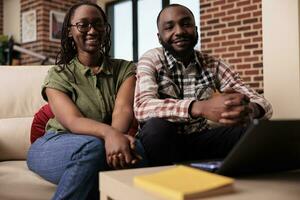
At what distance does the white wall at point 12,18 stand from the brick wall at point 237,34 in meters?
2.98

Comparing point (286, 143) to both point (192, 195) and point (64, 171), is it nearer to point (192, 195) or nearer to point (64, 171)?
point (192, 195)

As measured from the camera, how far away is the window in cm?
526

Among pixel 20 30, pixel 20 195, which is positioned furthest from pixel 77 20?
pixel 20 30

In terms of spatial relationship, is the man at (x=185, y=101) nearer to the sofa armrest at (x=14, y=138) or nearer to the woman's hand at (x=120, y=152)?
the woman's hand at (x=120, y=152)

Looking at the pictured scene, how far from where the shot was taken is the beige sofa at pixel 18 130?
1.28 meters

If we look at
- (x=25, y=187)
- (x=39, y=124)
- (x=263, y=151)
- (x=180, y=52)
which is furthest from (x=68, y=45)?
(x=263, y=151)

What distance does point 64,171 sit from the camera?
113 centimetres

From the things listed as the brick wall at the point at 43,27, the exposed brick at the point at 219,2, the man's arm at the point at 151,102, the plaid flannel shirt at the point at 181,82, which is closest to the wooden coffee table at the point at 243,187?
the man's arm at the point at 151,102

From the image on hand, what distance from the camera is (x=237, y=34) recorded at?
392cm

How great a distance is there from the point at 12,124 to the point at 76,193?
0.68m

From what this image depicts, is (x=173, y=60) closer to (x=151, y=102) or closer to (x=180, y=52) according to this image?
(x=180, y=52)

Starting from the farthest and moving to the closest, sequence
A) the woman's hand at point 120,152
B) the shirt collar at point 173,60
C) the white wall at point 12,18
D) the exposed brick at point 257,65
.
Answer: the white wall at point 12,18 < the exposed brick at point 257,65 < the shirt collar at point 173,60 < the woman's hand at point 120,152

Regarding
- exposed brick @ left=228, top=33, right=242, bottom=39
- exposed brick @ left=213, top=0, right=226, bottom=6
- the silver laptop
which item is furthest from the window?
the silver laptop

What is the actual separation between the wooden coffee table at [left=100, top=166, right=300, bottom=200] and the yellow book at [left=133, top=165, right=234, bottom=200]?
12 millimetres
